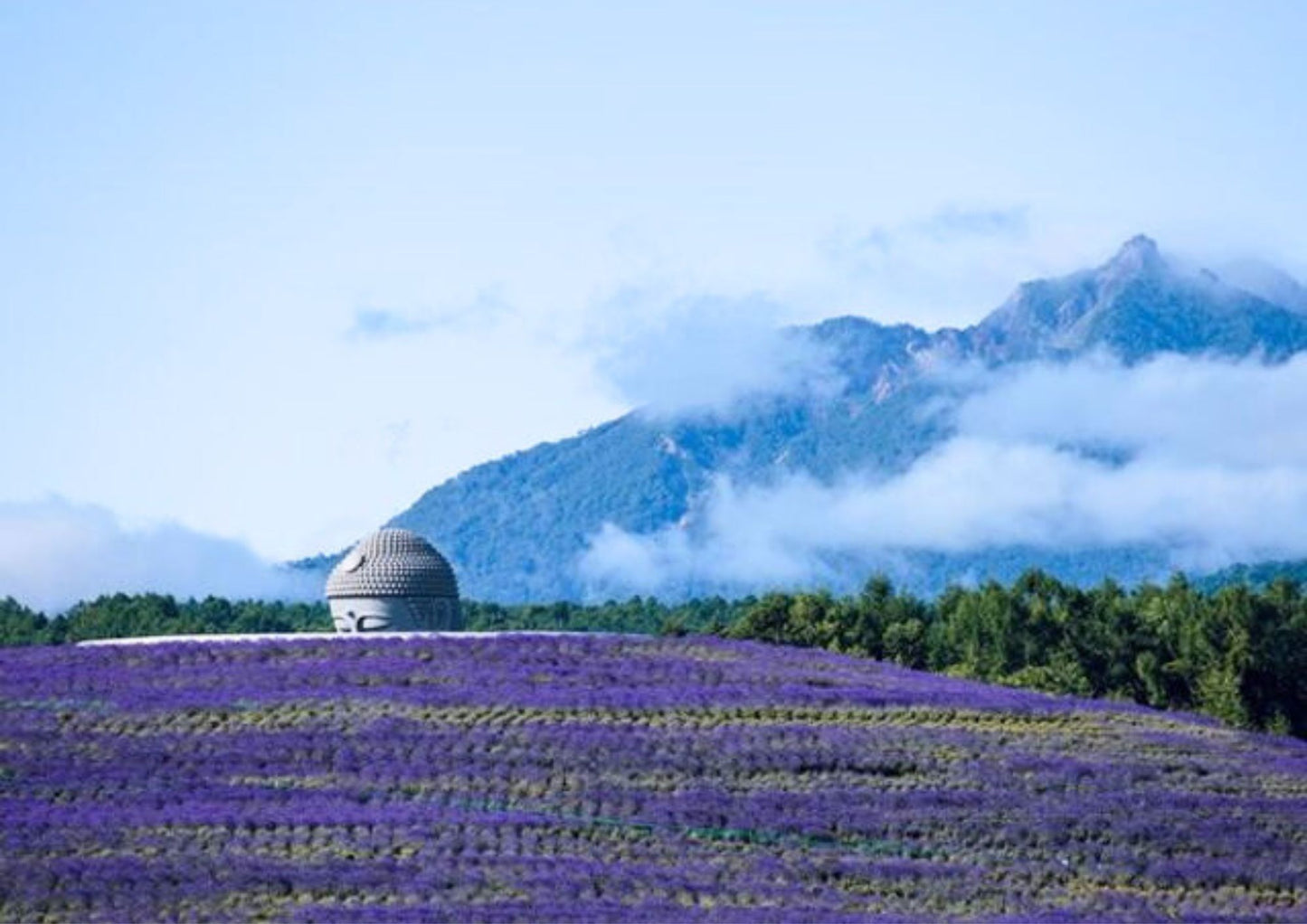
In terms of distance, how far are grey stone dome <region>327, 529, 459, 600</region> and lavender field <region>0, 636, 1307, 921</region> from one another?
199 inches

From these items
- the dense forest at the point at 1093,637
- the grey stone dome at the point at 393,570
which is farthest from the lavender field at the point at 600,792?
the dense forest at the point at 1093,637

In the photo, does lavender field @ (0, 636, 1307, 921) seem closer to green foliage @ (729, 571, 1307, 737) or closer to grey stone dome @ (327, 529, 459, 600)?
grey stone dome @ (327, 529, 459, 600)

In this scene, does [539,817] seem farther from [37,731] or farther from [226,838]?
[37,731]

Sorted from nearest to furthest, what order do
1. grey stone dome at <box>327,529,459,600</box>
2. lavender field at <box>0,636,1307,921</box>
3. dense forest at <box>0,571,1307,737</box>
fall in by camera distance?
lavender field at <box>0,636,1307,921</box>
grey stone dome at <box>327,529,459,600</box>
dense forest at <box>0,571,1307,737</box>

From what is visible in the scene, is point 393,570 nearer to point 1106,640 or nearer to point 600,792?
point 600,792

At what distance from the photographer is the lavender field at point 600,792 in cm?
4641

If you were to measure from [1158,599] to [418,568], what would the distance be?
3675 cm

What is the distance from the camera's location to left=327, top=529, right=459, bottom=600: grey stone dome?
72.2m

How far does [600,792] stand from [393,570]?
19908 millimetres

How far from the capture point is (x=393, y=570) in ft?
237

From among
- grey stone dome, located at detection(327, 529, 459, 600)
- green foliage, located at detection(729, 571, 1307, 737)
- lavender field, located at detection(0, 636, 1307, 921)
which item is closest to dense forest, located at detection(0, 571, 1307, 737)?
green foliage, located at detection(729, 571, 1307, 737)

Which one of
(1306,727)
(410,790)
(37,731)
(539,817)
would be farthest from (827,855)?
(1306,727)

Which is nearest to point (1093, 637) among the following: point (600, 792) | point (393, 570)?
point (393, 570)

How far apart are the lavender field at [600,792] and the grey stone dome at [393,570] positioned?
16.5 feet
